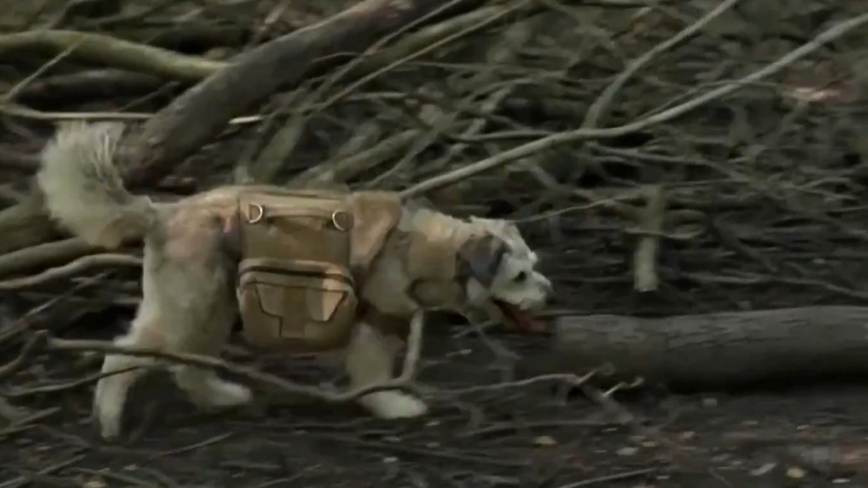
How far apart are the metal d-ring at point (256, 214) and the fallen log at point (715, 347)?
1137 millimetres

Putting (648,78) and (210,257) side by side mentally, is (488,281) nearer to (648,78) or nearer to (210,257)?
(210,257)

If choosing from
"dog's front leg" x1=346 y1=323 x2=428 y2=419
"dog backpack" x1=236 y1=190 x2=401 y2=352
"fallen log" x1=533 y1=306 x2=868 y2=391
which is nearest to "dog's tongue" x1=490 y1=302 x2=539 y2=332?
"fallen log" x1=533 y1=306 x2=868 y2=391

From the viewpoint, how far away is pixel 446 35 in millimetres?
4305

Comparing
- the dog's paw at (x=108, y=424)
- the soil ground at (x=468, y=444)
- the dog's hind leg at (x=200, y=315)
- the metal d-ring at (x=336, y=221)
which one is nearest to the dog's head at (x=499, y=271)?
the soil ground at (x=468, y=444)

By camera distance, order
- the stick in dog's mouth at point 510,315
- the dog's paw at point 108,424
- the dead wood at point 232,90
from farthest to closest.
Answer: the dead wood at point 232,90, the stick in dog's mouth at point 510,315, the dog's paw at point 108,424

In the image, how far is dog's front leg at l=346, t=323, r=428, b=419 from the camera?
3.70 m

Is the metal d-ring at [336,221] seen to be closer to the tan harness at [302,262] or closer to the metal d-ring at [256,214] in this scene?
the tan harness at [302,262]

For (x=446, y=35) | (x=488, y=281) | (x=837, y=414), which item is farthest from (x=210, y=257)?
(x=837, y=414)

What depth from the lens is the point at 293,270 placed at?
3.35 meters

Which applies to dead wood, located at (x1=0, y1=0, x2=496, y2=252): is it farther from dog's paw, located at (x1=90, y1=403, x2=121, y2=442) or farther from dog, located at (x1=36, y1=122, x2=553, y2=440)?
dog's paw, located at (x1=90, y1=403, x2=121, y2=442)

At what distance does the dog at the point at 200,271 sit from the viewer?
3.30 m

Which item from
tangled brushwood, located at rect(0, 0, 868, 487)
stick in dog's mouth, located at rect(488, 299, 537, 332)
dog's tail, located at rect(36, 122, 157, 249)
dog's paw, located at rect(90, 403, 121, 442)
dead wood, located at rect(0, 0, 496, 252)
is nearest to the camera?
dog's tail, located at rect(36, 122, 157, 249)

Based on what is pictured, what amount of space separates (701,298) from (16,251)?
2.60 metres

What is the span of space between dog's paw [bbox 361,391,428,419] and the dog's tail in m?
0.92
